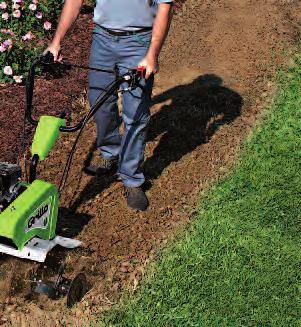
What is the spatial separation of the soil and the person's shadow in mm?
11

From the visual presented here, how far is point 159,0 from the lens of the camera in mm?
4000

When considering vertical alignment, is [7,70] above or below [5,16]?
below

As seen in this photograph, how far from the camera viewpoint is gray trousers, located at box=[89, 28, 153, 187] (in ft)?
14.6

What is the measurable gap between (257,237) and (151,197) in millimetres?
982

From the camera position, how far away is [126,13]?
169 inches

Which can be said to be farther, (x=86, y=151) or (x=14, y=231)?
(x=86, y=151)

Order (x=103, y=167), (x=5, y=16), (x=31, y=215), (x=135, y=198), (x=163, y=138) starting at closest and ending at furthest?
(x=31, y=215) < (x=135, y=198) < (x=103, y=167) < (x=163, y=138) < (x=5, y=16)

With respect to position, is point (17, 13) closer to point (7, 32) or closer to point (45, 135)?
point (7, 32)

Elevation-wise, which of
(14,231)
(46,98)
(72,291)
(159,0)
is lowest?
(46,98)

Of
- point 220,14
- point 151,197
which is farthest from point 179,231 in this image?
point 220,14

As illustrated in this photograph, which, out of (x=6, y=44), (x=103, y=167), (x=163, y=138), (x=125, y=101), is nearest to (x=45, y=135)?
(x=125, y=101)

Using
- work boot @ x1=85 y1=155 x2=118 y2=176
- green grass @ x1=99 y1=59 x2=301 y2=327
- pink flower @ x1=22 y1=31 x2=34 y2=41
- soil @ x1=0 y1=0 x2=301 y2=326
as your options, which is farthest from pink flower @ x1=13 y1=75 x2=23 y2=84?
green grass @ x1=99 y1=59 x2=301 y2=327

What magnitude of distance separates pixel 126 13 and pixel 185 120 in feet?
7.76

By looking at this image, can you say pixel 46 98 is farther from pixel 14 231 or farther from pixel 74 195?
pixel 14 231
